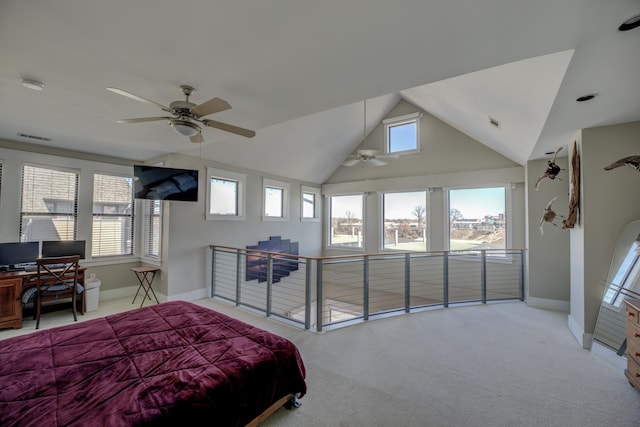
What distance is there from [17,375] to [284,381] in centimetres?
163

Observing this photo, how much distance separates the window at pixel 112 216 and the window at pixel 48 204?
1.00 ft

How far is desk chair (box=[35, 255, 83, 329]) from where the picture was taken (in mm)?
3605

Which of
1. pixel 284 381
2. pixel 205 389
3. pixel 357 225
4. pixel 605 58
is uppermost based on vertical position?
pixel 605 58

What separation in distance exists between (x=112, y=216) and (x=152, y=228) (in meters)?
0.74

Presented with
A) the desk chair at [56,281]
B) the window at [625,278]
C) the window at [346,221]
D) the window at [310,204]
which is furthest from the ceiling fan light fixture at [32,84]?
the window at [346,221]

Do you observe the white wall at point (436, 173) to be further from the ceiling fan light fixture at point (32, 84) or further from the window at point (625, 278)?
the ceiling fan light fixture at point (32, 84)

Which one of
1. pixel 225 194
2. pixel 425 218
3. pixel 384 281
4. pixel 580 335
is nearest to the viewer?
pixel 580 335

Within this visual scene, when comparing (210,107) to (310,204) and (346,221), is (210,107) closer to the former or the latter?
(310,204)

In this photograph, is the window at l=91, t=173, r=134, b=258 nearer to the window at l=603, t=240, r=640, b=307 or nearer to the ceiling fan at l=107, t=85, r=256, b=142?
the ceiling fan at l=107, t=85, r=256, b=142

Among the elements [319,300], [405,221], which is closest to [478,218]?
[405,221]

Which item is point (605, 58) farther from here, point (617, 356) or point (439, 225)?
point (439, 225)

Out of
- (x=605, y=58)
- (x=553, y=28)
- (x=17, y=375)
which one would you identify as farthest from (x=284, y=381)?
(x=605, y=58)

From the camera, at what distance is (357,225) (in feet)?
24.3

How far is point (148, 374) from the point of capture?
1629 mm
